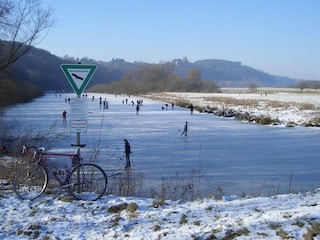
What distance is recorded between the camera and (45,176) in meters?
6.25

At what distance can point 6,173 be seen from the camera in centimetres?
790

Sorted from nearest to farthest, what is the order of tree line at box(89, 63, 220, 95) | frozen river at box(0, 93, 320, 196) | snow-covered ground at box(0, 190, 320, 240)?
snow-covered ground at box(0, 190, 320, 240) → frozen river at box(0, 93, 320, 196) → tree line at box(89, 63, 220, 95)

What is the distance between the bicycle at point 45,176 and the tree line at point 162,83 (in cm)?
14723

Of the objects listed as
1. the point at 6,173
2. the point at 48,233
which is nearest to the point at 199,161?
the point at 6,173

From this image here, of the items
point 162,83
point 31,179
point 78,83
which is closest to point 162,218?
point 31,179

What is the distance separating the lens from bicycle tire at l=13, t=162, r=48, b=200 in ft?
20.4

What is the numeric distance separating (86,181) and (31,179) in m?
0.88

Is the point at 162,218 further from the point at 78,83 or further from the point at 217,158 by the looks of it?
the point at 217,158

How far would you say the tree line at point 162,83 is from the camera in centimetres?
Result: 15662

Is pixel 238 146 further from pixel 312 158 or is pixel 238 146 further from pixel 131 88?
pixel 131 88

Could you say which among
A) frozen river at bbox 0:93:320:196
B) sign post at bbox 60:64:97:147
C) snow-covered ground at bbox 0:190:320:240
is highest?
sign post at bbox 60:64:97:147

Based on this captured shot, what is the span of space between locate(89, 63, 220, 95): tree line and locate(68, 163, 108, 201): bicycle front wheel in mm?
147028

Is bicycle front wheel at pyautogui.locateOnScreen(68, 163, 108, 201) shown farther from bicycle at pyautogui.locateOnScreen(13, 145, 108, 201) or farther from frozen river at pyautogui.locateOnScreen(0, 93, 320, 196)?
frozen river at pyautogui.locateOnScreen(0, 93, 320, 196)

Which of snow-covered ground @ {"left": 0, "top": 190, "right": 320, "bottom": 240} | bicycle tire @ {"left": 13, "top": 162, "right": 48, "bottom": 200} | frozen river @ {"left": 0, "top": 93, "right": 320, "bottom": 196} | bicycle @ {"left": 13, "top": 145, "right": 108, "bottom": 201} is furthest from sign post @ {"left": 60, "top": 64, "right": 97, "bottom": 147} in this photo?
frozen river @ {"left": 0, "top": 93, "right": 320, "bottom": 196}
